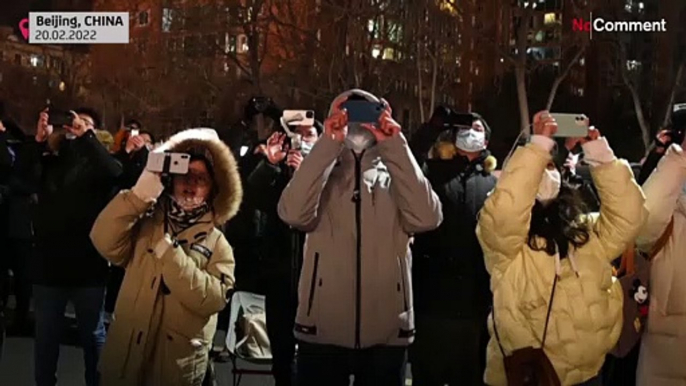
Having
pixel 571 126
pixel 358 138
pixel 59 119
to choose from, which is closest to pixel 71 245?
pixel 59 119

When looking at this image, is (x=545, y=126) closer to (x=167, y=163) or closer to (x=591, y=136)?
(x=591, y=136)

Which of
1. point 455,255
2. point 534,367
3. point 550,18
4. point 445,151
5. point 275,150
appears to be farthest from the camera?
point 550,18

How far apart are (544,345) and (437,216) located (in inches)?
23.4

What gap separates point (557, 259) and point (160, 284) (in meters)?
1.41

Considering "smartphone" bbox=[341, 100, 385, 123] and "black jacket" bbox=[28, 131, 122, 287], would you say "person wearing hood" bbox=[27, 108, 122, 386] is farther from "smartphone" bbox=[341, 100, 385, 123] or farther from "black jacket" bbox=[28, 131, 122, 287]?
"smartphone" bbox=[341, 100, 385, 123]

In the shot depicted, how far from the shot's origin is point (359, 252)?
3029mm

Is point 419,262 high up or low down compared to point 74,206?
down

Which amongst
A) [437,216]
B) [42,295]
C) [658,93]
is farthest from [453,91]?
[42,295]

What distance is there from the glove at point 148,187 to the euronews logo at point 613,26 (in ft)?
8.59

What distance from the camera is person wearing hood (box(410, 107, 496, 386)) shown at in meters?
3.69

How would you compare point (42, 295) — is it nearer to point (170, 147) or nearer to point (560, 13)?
point (170, 147)

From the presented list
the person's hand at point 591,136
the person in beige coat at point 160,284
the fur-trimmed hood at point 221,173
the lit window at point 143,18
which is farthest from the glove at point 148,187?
the lit window at point 143,18

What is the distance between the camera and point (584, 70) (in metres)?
4.63

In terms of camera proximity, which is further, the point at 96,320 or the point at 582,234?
the point at 96,320
